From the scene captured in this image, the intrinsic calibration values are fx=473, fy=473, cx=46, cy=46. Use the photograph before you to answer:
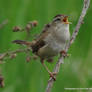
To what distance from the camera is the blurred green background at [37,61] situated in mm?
4348

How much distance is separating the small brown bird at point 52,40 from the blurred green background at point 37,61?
11 cm

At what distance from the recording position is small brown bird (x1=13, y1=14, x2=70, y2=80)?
13.5ft

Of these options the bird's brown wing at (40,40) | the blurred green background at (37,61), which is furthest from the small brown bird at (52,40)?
the blurred green background at (37,61)

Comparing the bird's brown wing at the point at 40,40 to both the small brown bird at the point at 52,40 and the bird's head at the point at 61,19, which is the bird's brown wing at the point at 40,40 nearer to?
the small brown bird at the point at 52,40

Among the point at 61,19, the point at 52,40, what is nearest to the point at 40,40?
the point at 52,40

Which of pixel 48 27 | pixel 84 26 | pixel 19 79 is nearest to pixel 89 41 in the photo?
pixel 84 26

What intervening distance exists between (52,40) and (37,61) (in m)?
0.46

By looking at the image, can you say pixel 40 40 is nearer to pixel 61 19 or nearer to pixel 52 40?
pixel 52 40

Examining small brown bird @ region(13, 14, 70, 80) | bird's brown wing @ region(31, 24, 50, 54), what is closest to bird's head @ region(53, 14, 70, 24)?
small brown bird @ region(13, 14, 70, 80)

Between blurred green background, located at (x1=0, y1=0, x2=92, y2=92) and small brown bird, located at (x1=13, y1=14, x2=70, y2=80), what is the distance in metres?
0.11

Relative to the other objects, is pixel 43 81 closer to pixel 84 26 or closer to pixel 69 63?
pixel 69 63

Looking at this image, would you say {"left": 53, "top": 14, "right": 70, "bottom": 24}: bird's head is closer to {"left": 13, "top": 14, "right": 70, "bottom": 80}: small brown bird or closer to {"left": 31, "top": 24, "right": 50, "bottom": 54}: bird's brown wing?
{"left": 13, "top": 14, "right": 70, "bottom": 80}: small brown bird

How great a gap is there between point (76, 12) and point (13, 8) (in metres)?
0.62

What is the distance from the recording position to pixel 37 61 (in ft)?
15.0
